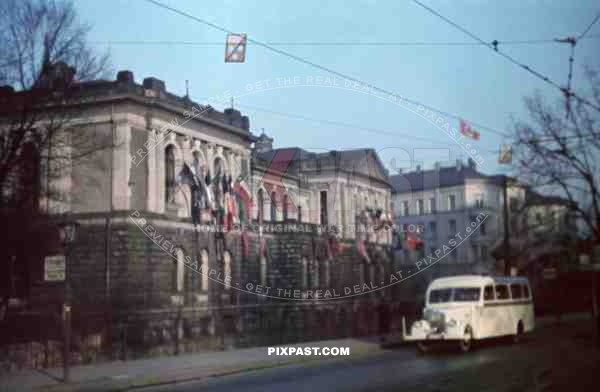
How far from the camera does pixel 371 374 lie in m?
17.8

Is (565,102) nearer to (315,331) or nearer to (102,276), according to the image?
(102,276)

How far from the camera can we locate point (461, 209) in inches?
2891

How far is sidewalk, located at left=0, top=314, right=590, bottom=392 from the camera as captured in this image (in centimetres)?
1733

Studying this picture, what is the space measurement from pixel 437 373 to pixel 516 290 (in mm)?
12204

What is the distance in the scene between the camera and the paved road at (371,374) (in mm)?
15641

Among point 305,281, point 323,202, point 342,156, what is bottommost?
point 305,281

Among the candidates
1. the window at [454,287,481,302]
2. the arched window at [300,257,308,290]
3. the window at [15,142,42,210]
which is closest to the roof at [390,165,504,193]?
the arched window at [300,257,308,290]

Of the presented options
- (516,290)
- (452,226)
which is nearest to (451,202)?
(452,226)

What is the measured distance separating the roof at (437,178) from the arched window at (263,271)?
27.7 m

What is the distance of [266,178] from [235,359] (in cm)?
2877

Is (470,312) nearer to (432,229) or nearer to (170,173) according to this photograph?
(170,173)

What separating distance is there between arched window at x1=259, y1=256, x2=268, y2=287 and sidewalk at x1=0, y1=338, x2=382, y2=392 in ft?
69.5

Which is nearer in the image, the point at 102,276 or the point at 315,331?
the point at 102,276

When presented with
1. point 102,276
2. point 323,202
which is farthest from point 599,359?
point 323,202
